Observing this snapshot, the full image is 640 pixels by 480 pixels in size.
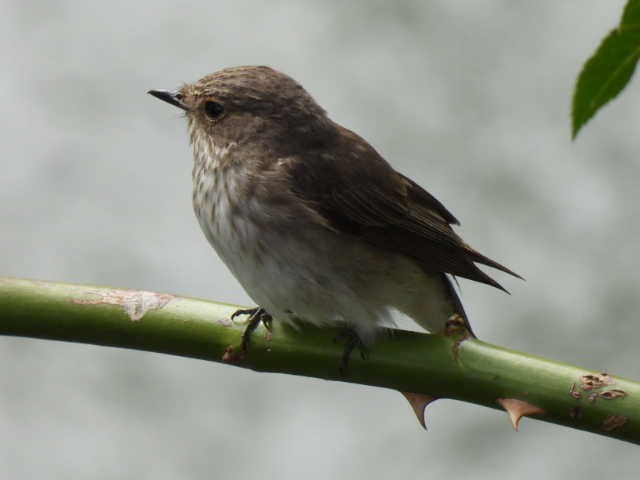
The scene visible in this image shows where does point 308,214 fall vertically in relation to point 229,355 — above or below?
above

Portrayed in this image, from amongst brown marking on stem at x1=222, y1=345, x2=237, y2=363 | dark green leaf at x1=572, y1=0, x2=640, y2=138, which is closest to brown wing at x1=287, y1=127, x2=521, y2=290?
brown marking on stem at x1=222, y1=345, x2=237, y2=363

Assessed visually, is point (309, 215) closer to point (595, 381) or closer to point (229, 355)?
point (229, 355)

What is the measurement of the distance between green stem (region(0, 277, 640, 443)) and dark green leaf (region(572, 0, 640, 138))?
2.37 ft

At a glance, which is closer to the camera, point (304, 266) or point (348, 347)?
point (348, 347)

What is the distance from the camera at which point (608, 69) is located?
97 cm

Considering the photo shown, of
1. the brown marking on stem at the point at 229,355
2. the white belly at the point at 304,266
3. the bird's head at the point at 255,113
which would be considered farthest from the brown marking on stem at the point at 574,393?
the bird's head at the point at 255,113

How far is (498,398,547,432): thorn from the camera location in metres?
1.53

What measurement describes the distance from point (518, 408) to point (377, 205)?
1721 mm

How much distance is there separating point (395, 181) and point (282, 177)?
18.0 inches

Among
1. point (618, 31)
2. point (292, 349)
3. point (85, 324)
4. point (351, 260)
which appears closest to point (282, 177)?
point (351, 260)

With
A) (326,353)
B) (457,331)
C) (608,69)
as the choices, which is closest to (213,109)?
(326,353)

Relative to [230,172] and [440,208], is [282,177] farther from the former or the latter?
[440,208]

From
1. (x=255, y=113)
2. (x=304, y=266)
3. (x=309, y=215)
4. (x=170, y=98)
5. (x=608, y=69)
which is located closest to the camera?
(x=608, y=69)

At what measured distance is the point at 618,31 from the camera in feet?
3.05
